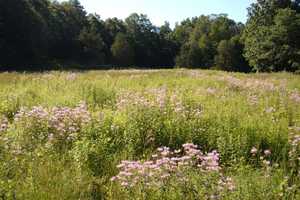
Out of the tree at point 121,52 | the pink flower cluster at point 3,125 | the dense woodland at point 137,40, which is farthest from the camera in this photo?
the tree at point 121,52

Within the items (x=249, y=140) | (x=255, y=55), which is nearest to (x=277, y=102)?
(x=249, y=140)

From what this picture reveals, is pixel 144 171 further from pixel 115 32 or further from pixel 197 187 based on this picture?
pixel 115 32

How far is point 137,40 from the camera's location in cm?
9012

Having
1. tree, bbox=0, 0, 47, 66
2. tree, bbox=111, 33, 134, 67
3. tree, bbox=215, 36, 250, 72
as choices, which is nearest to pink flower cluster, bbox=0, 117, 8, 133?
tree, bbox=0, 0, 47, 66

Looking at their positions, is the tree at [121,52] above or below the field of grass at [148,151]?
above

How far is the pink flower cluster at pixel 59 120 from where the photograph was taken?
270 inches

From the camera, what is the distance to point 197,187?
15.7ft

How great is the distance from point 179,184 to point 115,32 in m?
85.7

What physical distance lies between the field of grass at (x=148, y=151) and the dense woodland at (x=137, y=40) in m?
35.9

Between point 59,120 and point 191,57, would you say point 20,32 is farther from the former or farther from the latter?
point 59,120

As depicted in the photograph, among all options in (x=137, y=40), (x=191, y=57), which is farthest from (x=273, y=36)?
(x=137, y=40)

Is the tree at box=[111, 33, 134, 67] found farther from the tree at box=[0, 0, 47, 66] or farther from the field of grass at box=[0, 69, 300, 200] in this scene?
the field of grass at box=[0, 69, 300, 200]

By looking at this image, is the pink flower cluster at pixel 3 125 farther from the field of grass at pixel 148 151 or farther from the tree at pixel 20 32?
the tree at pixel 20 32

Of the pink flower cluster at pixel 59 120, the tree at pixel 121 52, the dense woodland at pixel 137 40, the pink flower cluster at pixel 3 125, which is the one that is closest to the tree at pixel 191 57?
the dense woodland at pixel 137 40
